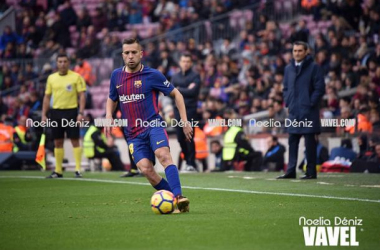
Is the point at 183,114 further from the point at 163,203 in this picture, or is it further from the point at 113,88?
the point at 163,203

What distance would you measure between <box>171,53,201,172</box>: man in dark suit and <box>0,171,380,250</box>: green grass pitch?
9.72ft

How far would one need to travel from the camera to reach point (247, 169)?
19.1 metres

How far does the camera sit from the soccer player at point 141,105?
9594 mm

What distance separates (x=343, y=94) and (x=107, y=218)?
40.8 feet

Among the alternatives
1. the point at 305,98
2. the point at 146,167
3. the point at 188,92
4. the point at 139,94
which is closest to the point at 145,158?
the point at 146,167

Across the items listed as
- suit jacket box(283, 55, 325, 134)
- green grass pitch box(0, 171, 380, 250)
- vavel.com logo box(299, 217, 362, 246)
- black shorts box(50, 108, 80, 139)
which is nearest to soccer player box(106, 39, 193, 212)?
green grass pitch box(0, 171, 380, 250)

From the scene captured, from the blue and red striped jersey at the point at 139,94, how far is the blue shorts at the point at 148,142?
0.31ft

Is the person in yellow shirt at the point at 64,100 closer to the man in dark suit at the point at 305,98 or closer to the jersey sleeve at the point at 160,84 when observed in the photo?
the man in dark suit at the point at 305,98

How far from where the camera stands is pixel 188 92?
17.0 m

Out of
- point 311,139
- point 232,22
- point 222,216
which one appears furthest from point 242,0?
point 222,216

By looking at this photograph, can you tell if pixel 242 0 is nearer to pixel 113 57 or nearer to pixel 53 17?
pixel 113 57

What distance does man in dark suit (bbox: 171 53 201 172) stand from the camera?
56.1 ft

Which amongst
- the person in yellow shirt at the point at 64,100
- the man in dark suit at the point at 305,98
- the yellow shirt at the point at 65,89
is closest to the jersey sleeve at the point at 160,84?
Answer: the man in dark suit at the point at 305,98

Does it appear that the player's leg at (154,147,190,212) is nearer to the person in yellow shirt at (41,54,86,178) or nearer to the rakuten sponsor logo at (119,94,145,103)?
the rakuten sponsor logo at (119,94,145,103)
